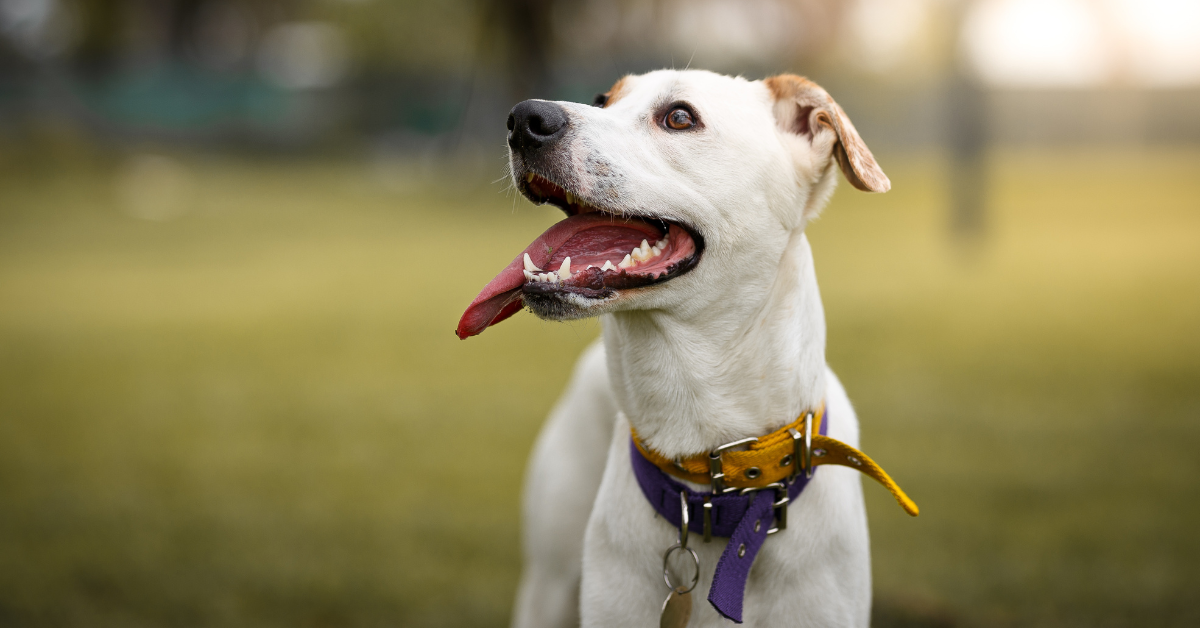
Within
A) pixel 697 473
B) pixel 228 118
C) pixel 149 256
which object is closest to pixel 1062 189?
pixel 149 256

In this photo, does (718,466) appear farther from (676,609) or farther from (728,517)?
(676,609)

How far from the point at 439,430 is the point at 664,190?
3.95 m

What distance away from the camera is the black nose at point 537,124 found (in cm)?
220

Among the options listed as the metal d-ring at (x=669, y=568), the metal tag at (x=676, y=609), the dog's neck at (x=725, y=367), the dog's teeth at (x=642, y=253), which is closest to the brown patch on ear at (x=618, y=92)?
the dog's teeth at (x=642, y=253)

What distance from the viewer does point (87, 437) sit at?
5.65 metres

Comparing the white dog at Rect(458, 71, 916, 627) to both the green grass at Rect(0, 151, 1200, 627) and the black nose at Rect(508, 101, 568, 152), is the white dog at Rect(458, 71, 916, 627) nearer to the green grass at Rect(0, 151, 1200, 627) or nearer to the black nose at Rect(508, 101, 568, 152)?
the black nose at Rect(508, 101, 568, 152)

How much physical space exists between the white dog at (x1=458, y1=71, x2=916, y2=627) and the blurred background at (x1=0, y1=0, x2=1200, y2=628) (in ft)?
1.56

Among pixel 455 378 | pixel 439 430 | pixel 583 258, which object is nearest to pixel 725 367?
pixel 583 258

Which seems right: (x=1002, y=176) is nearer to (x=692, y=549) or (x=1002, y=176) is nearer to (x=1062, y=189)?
(x=1062, y=189)

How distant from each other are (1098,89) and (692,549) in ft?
88.3

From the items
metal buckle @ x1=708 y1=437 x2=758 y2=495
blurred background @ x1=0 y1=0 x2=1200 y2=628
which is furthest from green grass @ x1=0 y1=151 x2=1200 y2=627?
metal buckle @ x1=708 y1=437 x2=758 y2=495

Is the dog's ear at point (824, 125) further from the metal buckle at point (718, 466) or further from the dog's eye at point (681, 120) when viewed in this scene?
the metal buckle at point (718, 466)

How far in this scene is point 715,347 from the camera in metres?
2.27

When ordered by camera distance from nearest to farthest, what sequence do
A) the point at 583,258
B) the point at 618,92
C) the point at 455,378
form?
the point at 583,258 < the point at 618,92 < the point at 455,378
